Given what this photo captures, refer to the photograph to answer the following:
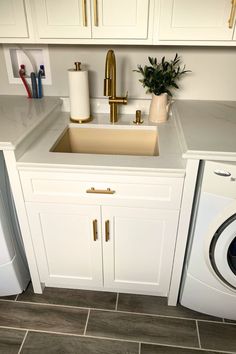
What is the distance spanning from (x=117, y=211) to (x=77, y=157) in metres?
0.31

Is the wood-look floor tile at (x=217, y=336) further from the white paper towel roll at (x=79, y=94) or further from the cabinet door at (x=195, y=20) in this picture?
the cabinet door at (x=195, y=20)

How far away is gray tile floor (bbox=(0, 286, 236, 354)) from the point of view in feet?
4.54

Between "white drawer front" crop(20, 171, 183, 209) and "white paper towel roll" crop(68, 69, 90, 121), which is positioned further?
"white paper towel roll" crop(68, 69, 90, 121)

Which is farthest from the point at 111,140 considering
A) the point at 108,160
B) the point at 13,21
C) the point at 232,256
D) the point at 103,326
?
the point at 103,326

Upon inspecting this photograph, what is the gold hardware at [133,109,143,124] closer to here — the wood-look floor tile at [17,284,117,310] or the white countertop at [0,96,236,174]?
the white countertop at [0,96,236,174]

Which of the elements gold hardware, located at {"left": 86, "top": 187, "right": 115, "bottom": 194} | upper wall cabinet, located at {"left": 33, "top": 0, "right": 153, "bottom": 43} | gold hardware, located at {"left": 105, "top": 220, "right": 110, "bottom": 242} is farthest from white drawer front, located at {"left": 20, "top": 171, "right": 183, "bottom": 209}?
upper wall cabinet, located at {"left": 33, "top": 0, "right": 153, "bottom": 43}

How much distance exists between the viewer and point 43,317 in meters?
1.52

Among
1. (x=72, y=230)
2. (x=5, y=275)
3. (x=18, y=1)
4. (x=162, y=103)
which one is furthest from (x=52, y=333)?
(x=18, y=1)

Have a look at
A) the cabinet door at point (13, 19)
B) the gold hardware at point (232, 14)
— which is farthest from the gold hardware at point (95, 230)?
the gold hardware at point (232, 14)

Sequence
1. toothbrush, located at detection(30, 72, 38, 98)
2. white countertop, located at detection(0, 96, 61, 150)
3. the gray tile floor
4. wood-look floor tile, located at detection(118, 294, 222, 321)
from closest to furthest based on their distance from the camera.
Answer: white countertop, located at detection(0, 96, 61, 150), the gray tile floor, wood-look floor tile, located at detection(118, 294, 222, 321), toothbrush, located at detection(30, 72, 38, 98)

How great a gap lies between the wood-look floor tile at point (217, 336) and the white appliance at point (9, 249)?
1033mm

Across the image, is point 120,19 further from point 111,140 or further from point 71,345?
point 71,345

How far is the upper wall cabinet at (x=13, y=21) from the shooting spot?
128 centimetres

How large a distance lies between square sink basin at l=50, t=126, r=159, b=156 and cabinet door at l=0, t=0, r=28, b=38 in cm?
53
